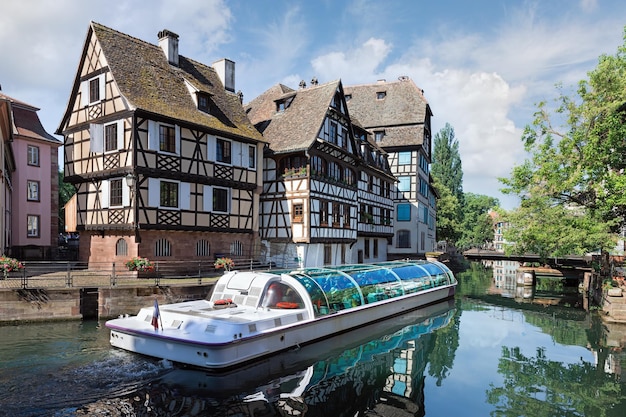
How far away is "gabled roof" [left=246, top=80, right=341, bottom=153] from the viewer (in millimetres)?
28156

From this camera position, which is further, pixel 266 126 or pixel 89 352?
pixel 266 126

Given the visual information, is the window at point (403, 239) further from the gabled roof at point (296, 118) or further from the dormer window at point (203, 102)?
the dormer window at point (203, 102)

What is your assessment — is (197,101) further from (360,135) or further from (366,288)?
(360,135)

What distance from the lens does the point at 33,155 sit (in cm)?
3073

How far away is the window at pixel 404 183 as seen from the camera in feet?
140

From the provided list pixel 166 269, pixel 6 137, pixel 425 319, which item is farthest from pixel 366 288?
pixel 6 137

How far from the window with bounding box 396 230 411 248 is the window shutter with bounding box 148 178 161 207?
85.7ft

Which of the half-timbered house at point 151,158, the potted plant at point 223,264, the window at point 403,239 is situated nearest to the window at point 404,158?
the window at point 403,239

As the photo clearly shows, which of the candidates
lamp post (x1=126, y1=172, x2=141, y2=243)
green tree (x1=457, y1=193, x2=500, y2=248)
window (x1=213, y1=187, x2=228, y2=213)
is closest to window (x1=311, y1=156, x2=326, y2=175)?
window (x1=213, y1=187, x2=228, y2=213)

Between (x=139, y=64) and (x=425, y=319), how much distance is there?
1946 cm

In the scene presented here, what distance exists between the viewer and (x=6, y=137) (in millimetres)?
25109

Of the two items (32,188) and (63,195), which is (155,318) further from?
(63,195)

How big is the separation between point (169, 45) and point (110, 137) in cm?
733

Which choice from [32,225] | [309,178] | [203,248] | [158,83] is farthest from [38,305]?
[32,225]
